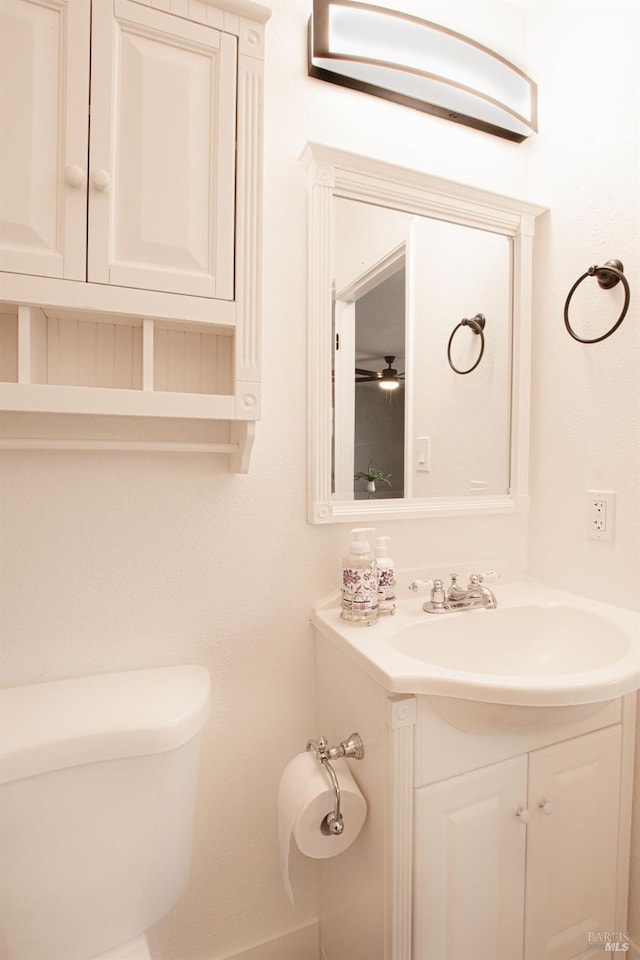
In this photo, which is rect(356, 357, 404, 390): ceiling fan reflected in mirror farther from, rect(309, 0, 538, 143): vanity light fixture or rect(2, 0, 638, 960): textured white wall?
rect(309, 0, 538, 143): vanity light fixture

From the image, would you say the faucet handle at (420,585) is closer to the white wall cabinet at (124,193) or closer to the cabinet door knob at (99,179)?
the white wall cabinet at (124,193)

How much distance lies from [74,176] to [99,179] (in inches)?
1.4

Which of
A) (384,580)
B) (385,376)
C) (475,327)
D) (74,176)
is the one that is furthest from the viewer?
(475,327)

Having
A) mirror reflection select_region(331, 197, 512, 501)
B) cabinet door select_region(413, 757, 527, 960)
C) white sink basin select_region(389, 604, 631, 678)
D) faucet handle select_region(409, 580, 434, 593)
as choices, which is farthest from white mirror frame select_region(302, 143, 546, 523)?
cabinet door select_region(413, 757, 527, 960)

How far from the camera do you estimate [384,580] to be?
3.48 ft

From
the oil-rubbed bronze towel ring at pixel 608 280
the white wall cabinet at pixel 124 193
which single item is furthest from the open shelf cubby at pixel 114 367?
the oil-rubbed bronze towel ring at pixel 608 280

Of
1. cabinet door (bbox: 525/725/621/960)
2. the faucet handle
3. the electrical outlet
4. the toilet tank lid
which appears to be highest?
the electrical outlet

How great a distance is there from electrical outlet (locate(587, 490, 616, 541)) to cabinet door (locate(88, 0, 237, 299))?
97 centimetres

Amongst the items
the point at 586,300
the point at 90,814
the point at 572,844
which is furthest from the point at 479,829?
the point at 586,300

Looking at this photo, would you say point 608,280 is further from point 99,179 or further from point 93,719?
point 93,719

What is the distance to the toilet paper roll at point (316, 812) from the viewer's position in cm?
88

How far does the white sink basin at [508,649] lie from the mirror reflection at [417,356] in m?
0.30

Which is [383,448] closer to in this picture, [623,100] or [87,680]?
[87,680]

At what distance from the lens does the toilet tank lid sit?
729 mm
